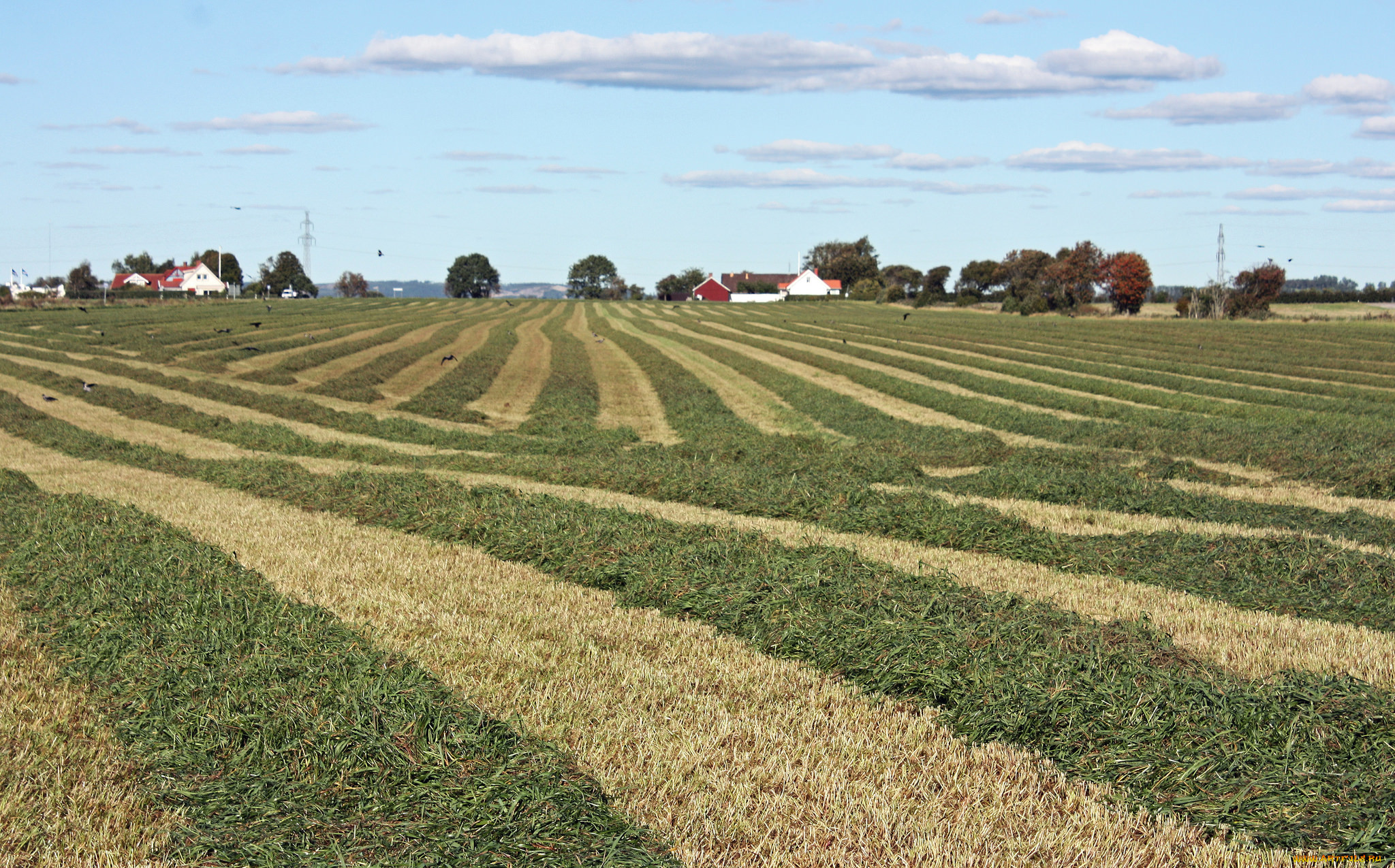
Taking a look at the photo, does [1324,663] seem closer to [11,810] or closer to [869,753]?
[869,753]

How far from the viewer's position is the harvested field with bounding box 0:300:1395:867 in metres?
6.18

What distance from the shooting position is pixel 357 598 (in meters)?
10.9

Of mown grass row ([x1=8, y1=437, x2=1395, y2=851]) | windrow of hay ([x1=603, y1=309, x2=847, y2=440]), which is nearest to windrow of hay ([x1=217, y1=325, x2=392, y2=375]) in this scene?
windrow of hay ([x1=603, y1=309, x2=847, y2=440])

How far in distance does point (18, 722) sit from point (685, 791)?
508 cm

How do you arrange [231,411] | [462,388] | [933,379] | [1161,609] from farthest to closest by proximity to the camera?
[933,379], [462,388], [231,411], [1161,609]

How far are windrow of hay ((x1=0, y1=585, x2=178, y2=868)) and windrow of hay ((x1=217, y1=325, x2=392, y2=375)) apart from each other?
123 ft

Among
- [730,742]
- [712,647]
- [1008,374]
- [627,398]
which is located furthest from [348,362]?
[730,742]

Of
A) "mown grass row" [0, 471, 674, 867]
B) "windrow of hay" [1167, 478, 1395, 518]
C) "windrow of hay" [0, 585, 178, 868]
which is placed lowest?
"windrow of hay" [1167, 478, 1395, 518]

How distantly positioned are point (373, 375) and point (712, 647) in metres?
33.8

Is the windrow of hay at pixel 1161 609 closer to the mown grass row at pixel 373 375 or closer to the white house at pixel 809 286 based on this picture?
the mown grass row at pixel 373 375

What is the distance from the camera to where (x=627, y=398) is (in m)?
36.4

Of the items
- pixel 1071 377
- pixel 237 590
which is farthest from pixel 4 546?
pixel 1071 377

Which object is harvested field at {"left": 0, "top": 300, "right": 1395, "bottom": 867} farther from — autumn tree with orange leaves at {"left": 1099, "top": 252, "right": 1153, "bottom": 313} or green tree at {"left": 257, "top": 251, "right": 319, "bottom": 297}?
green tree at {"left": 257, "top": 251, "right": 319, "bottom": 297}

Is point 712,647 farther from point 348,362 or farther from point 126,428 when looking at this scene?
point 348,362
